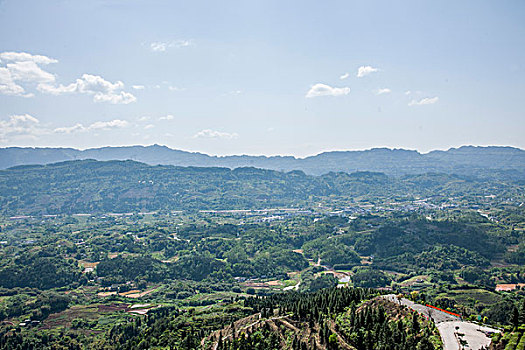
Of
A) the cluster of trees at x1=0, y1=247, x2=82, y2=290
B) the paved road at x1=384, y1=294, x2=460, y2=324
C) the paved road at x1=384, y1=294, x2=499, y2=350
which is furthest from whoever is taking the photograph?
the cluster of trees at x1=0, y1=247, x2=82, y2=290

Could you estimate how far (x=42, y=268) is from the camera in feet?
650

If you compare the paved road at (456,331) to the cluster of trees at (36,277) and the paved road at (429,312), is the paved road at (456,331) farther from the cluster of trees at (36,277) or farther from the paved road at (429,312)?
the cluster of trees at (36,277)

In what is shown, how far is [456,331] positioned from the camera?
234ft

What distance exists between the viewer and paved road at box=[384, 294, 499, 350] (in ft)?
215

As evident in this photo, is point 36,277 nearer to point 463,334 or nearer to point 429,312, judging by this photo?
point 429,312

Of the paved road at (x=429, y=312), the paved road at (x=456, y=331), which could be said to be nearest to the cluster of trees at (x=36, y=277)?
the paved road at (x=429, y=312)

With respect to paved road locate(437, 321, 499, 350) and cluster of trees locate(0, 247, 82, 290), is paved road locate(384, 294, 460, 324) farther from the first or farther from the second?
cluster of trees locate(0, 247, 82, 290)

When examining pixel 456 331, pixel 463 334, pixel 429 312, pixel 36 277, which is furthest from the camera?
pixel 36 277

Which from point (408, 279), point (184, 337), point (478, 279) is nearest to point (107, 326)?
point (184, 337)

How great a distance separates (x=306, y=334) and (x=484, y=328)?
34.0m

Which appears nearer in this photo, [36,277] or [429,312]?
[429,312]

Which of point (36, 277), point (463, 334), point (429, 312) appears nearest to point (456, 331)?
point (463, 334)

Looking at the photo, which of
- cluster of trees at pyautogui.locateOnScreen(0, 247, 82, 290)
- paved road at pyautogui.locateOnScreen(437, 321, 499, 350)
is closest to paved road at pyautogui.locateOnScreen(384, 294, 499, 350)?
paved road at pyautogui.locateOnScreen(437, 321, 499, 350)

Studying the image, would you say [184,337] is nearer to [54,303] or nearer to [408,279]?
[54,303]
